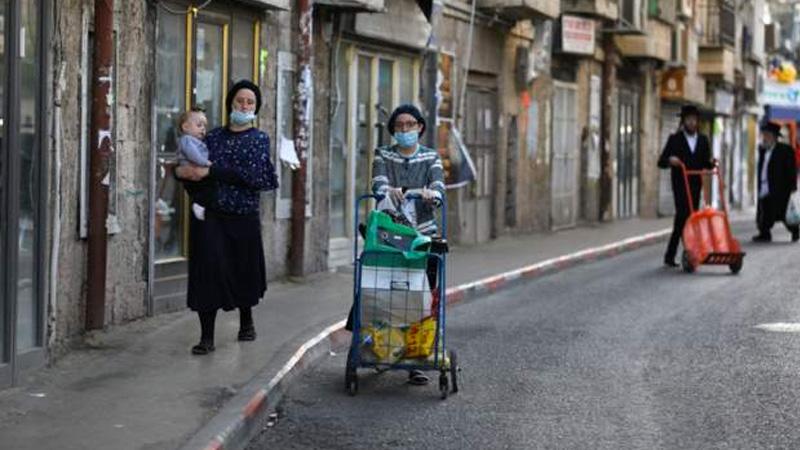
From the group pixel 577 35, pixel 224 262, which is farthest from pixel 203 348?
pixel 577 35

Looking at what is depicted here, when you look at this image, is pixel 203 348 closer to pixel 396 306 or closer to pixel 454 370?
pixel 396 306

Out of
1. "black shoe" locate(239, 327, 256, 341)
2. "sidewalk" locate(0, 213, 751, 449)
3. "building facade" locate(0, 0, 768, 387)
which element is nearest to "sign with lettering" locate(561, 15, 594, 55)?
"building facade" locate(0, 0, 768, 387)

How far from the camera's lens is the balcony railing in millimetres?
40781

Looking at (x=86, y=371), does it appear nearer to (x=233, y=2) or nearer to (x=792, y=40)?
(x=233, y=2)

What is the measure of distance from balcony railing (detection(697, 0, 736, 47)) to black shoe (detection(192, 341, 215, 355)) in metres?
31.5

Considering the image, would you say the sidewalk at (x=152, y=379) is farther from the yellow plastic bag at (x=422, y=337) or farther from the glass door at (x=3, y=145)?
the yellow plastic bag at (x=422, y=337)

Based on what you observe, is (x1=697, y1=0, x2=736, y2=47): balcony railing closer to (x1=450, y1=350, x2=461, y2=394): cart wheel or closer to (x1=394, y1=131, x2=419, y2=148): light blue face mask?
(x1=394, y1=131, x2=419, y2=148): light blue face mask

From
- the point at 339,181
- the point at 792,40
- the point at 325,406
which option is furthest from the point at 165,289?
the point at 792,40

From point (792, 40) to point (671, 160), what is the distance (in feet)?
154

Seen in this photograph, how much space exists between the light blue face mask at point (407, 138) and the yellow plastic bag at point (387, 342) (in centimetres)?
121

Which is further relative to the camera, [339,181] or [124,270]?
[339,181]

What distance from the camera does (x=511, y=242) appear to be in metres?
23.3

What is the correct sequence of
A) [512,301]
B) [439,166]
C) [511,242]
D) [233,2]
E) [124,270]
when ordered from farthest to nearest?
[511,242]
[512,301]
[233,2]
[124,270]
[439,166]

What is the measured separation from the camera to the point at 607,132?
100 feet
